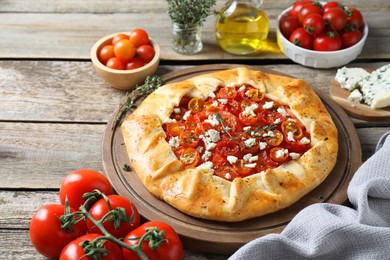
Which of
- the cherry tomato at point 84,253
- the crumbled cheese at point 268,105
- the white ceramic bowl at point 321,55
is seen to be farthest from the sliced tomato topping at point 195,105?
the cherry tomato at point 84,253

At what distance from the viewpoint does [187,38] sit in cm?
520

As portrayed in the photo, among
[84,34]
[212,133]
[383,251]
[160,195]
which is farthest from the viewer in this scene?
[84,34]

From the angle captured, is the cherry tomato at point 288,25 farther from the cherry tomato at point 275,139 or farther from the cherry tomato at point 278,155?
the cherry tomato at point 278,155

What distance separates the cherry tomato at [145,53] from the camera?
4.92 metres

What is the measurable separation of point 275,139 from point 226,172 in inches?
16.6

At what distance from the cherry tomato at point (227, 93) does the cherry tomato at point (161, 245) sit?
4.25 ft

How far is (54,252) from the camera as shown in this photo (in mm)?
3463

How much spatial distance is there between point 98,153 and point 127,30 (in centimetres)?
161

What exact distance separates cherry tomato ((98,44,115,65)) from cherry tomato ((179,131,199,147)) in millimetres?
1122

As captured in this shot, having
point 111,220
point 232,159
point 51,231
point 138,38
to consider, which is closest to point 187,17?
point 138,38

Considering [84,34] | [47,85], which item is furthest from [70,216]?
[84,34]

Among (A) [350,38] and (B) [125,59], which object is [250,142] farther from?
(A) [350,38]

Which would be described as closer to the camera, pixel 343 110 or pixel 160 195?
pixel 160 195

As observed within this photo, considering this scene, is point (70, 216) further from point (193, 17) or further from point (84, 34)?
point (84, 34)
